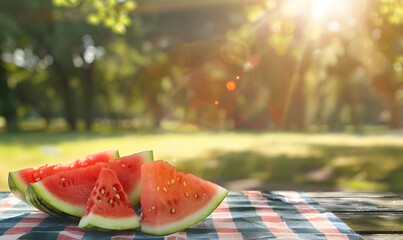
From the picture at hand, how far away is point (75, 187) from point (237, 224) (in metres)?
0.91

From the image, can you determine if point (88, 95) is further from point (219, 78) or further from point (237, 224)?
point (237, 224)

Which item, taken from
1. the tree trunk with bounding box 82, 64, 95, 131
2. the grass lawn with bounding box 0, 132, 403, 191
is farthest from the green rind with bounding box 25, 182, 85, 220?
the tree trunk with bounding box 82, 64, 95, 131

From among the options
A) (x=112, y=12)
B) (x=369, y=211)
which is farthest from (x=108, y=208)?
(x=112, y=12)

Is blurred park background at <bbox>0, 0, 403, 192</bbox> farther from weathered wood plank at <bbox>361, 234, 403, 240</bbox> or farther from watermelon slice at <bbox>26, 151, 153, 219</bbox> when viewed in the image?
weathered wood plank at <bbox>361, 234, 403, 240</bbox>

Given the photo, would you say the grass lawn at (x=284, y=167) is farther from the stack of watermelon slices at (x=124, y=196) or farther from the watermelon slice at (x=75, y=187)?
the stack of watermelon slices at (x=124, y=196)

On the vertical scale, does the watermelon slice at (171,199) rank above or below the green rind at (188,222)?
above

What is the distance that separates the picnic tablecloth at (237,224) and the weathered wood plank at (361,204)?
110mm

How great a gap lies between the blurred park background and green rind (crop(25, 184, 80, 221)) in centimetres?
515

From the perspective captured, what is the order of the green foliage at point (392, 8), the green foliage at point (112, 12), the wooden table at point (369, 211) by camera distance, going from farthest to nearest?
the green foliage at point (392, 8), the green foliage at point (112, 12), the wooden table at point (369, 211)

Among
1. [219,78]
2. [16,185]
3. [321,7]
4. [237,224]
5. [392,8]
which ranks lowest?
[237,224]

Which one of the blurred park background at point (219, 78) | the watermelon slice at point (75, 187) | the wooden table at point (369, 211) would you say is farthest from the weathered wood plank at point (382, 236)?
the blurred park background at point (219, 78)

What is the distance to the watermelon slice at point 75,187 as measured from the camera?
2.02 metres

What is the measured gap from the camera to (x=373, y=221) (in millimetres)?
2076

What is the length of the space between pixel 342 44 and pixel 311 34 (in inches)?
164
